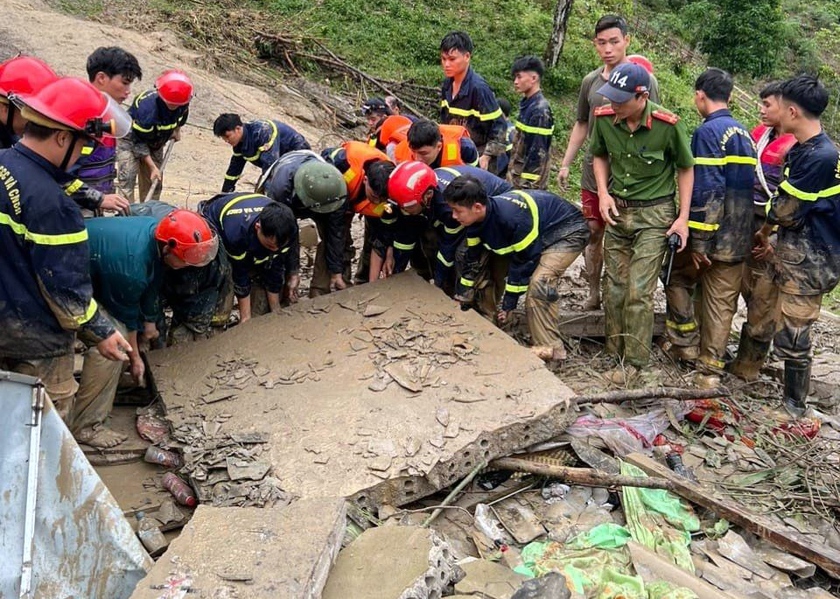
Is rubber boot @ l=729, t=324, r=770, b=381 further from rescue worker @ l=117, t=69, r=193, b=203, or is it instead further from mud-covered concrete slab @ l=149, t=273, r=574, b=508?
rescue worker @ l=117, t=69, r=193, b=203

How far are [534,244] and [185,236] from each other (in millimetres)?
2315

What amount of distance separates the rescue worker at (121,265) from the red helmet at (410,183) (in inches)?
51.7

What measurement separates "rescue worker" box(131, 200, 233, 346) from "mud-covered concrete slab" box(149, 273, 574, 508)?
190 mm

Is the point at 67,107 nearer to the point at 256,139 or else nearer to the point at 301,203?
the point at 301,203

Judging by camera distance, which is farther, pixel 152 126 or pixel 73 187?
pixel 152 126

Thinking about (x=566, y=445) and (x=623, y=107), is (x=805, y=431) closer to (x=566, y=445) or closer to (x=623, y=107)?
(x=566, y=445)

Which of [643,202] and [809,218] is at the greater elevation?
[809,218]

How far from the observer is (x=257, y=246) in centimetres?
480

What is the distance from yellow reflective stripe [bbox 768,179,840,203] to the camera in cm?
461

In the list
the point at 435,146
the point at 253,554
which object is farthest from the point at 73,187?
the point at 253,554

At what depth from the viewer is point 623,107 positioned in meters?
4.69

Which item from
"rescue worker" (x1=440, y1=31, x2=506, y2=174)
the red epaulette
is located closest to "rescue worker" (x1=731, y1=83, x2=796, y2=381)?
the red epaulette

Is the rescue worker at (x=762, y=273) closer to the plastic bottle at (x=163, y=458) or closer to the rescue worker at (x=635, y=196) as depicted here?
the rescue worker at (x=635, y=196)

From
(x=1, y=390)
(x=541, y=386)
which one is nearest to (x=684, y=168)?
(x=541, y=386)
